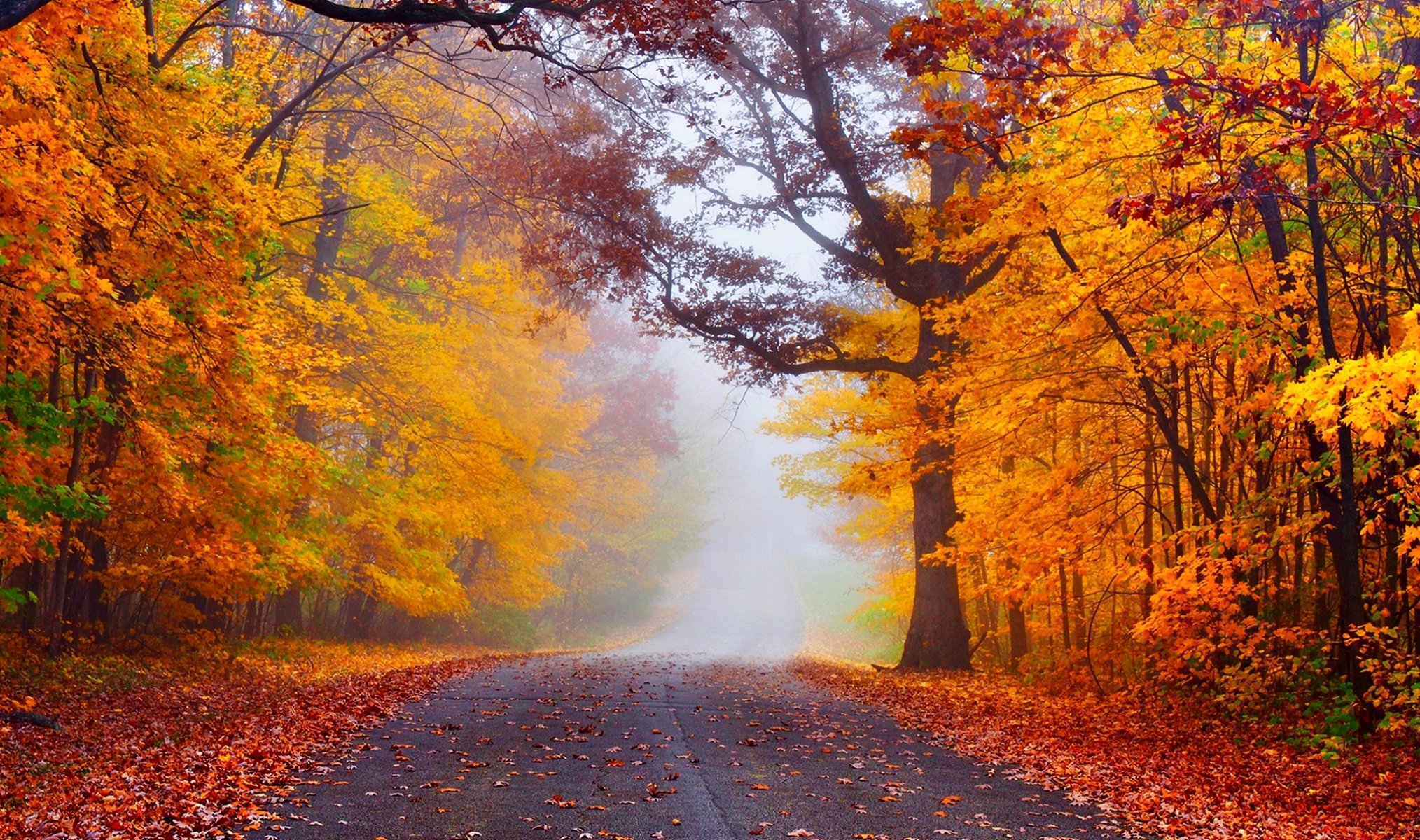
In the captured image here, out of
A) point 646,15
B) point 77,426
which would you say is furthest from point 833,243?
point 77,426

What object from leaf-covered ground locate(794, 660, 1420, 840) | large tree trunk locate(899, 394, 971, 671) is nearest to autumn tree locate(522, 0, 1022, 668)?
large tree trunk locate(899, 394, 971, 671)

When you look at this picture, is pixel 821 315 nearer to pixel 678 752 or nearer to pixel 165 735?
pixel 678 752

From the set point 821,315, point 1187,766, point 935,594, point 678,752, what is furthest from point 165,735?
point 935,594

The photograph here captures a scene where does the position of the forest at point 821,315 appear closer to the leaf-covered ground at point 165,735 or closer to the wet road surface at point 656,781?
the leaf-covered ground at point 165,735

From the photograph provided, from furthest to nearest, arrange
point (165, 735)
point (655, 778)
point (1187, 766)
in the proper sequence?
point (165, 735), point (1187, 766), point (655, 778)

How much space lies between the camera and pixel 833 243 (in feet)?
57.1

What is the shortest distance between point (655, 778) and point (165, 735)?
438 centimetres

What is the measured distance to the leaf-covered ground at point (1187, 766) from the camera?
20.8 feet

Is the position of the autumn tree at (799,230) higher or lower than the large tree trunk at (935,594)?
higher

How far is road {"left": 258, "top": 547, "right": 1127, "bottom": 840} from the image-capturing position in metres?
5.86

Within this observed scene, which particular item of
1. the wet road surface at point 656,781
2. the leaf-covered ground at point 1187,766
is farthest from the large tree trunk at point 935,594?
the wet road surface at point 656,781

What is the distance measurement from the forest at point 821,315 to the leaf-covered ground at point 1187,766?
123 millimetres

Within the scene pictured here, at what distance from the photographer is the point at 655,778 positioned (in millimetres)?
7211

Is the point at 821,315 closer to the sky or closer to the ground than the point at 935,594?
closer to the sky
